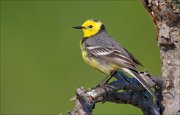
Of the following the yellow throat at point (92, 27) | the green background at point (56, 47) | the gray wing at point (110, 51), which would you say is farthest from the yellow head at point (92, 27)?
the green background at point (56, 47)

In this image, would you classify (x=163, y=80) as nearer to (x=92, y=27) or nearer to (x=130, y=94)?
(x=130, y=94)

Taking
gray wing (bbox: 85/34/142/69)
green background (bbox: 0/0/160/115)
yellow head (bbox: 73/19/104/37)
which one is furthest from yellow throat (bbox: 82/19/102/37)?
green background (bbox: 0/0/160/115)

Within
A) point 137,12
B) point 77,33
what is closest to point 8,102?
point 77,33

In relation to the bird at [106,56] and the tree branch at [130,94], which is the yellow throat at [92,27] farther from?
the tree branch at [130,94]

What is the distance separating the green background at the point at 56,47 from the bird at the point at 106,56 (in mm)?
1975

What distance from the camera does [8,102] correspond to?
9000 millimetres

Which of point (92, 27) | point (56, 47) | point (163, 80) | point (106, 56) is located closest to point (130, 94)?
point (163, 80)

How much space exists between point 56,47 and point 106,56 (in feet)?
13.1

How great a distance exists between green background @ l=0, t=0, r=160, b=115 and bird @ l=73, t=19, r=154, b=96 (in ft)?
6.48

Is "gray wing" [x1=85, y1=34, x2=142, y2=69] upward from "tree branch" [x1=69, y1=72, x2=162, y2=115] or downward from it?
downward

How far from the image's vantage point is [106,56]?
6.07 m

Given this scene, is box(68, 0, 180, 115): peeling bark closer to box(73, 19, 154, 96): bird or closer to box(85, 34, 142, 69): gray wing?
box(73, 19, 154, 96): bird

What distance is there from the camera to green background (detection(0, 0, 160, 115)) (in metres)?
8.93

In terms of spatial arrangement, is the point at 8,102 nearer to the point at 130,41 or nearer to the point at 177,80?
the point at 130,41
